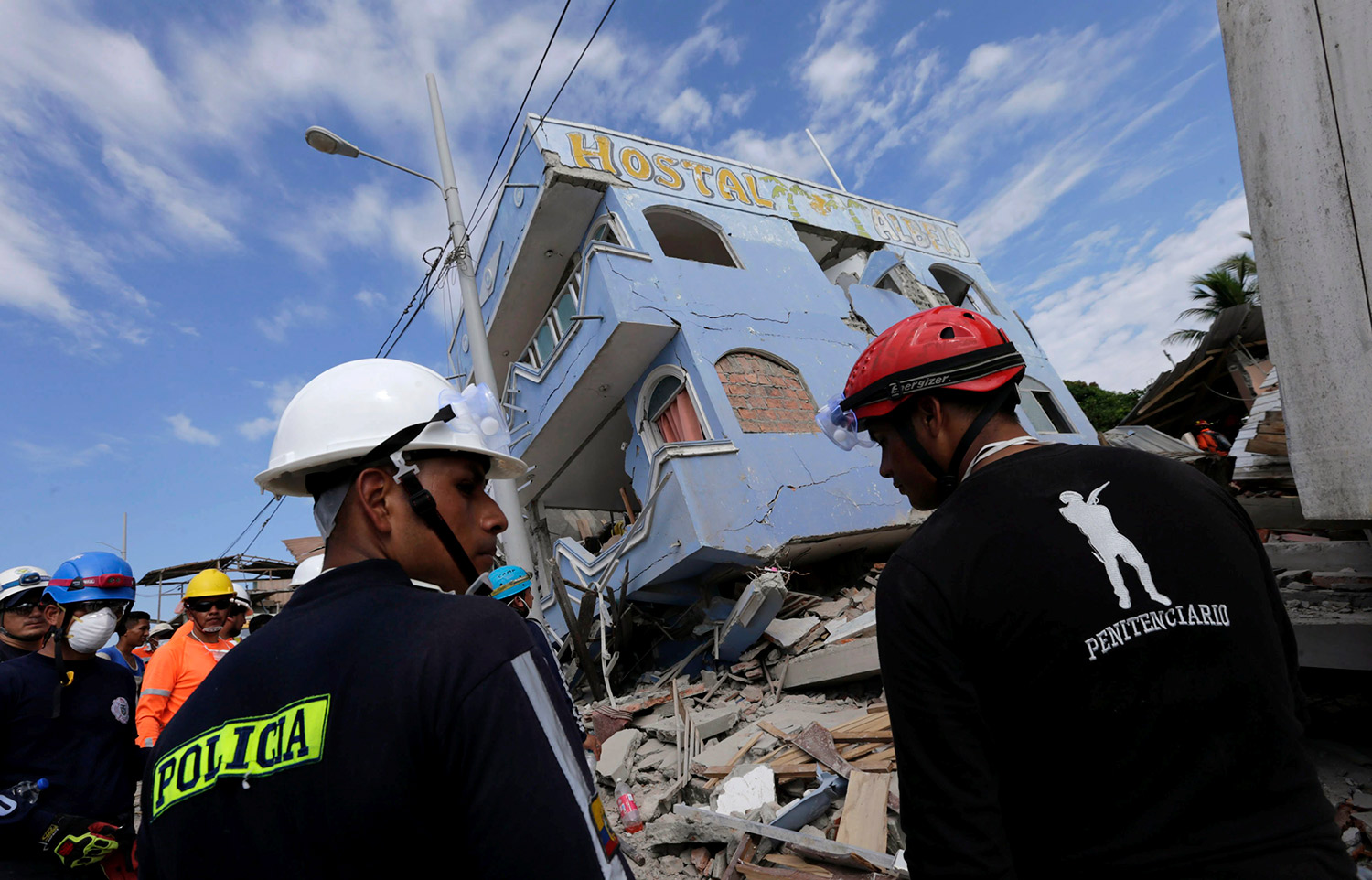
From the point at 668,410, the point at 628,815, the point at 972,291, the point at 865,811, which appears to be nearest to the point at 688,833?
the point at 628,815

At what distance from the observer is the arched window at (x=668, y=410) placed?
10.2 meters

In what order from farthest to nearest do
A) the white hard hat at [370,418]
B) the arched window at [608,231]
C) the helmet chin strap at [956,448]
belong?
1. the arched window at [608,231]
2. the helmet chin strap at [956,448]
3. the white hard hat at [370,418]

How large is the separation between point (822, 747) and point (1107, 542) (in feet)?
16.2

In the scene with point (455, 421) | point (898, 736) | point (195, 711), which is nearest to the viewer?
point (195, 711)

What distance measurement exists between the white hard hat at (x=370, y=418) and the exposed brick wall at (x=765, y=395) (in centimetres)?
831

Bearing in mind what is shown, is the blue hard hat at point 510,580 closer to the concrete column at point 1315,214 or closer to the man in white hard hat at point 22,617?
the man in white hard hat at point 22,617

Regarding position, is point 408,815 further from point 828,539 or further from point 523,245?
point 523,245

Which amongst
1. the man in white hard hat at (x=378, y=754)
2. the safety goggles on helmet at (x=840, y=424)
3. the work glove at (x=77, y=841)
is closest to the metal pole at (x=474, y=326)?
the work glove at (x=77, y=841)

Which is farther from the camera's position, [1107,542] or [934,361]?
[934,361]

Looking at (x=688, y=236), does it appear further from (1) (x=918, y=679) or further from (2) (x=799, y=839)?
(1) (x=918, y=679)

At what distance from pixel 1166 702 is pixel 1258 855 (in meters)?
0.29

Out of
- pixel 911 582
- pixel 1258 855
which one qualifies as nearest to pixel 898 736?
pixel 911 582

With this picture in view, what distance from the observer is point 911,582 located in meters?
1.51

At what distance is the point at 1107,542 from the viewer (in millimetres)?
1430
